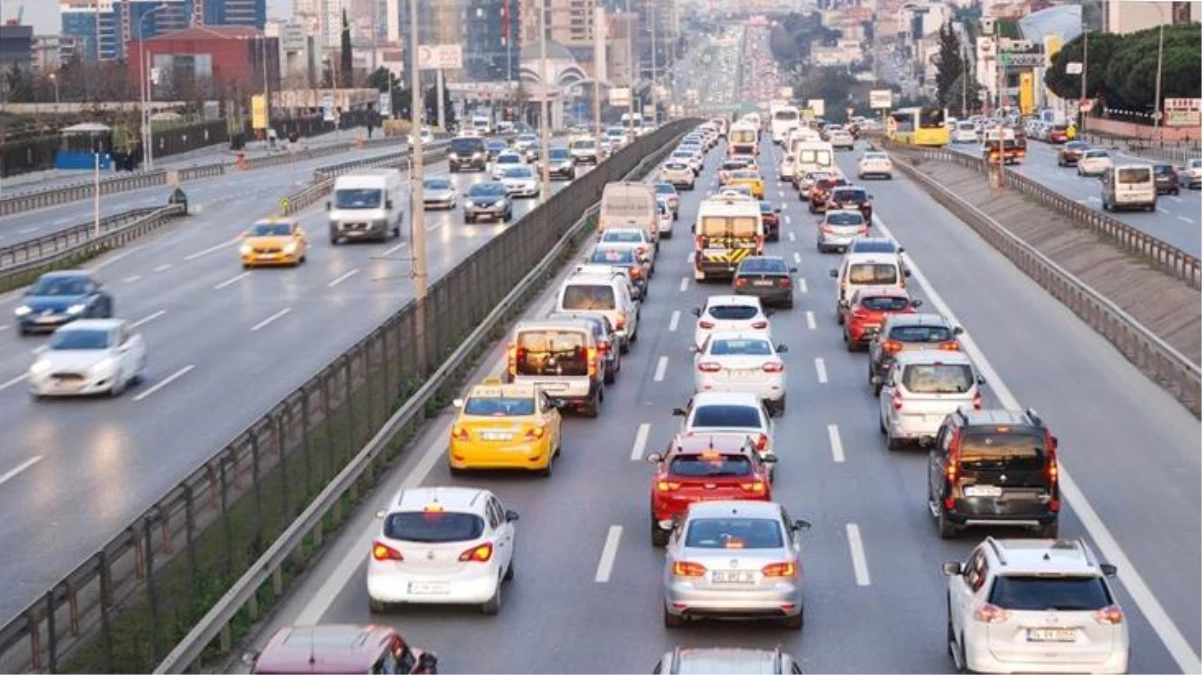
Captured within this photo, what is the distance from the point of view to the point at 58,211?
93750 millimetres

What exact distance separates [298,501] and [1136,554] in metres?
9.88

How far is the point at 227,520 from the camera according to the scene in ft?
76.0

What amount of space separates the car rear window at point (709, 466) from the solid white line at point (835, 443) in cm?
668

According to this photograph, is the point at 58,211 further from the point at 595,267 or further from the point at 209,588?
the point at 209,588

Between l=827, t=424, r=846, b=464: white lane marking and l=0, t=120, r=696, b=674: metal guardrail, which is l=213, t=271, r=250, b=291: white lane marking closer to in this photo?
l=0, t=120, r=696, b=674: metal guardrail

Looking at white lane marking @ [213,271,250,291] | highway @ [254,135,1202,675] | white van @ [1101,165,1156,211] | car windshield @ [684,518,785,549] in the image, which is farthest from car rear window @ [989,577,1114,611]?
white van @ [1101,165,1156,211]

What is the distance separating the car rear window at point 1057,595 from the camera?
19.0 meters

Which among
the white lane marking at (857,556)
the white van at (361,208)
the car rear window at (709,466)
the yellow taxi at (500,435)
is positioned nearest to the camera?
the white lane marking at (857,556)

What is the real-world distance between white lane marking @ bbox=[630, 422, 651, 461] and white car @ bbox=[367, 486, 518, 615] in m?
10.8

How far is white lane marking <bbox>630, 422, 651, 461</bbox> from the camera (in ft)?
111

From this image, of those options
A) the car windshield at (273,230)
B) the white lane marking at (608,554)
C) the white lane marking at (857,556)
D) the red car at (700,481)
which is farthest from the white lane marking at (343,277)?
the red car at (700,481)

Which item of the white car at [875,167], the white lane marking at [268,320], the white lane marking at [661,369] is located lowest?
the white lane marking at [661,369]

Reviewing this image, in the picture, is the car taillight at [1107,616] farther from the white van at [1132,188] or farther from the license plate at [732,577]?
the white van at [1132,188]

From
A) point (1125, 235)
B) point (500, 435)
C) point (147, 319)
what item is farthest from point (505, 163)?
point (500, 435)
